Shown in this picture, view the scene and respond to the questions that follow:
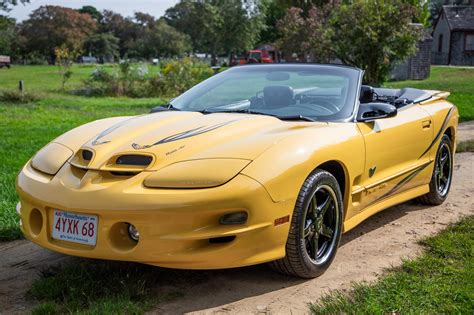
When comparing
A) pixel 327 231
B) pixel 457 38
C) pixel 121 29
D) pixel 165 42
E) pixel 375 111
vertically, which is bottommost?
pixel 327 231

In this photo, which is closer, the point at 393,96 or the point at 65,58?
the point at 393,96

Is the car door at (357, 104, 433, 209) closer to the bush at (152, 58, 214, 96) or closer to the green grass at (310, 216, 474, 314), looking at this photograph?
the green grass at (310, 216, 474, 314)

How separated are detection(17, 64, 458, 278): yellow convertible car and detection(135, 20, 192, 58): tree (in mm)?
71246

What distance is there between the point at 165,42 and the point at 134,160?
7613 centimetres

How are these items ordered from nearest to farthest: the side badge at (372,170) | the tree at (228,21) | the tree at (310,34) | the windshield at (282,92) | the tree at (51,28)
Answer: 1. the side badge at (372,170)
2. the windshield at (282,92)
3. the tree at (310,34)
4. the tree at (228,21)
5. the tree at (51,28)

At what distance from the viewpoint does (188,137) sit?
3508 millimetres

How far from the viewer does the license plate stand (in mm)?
3090

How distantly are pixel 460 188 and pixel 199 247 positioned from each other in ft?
13.3

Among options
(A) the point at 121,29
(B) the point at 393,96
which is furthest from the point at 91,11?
(B) the point at 393,96

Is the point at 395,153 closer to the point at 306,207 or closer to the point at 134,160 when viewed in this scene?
the point at 306,207

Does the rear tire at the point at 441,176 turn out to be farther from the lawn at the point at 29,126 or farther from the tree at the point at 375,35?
the tree at the point at 375,35

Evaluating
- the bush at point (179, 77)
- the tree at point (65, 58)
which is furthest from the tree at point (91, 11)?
the bush at point (179, 77)

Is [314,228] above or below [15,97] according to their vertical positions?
above

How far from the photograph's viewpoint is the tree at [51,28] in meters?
72.1
